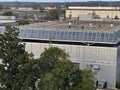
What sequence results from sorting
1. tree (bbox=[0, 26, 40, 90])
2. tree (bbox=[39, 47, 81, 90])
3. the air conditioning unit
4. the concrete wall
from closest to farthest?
tree (bbox=[39, 47, 81, 90]), tree (bbox=[0, 26, 40, 90]), the air conditioning unit, the concrete wall

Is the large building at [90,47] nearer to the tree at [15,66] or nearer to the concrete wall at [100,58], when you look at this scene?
the concrete wall at [100,58]

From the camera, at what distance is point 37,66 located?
21953 millimetres

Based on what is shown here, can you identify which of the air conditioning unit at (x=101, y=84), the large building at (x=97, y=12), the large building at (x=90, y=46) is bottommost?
the air conditioning unit at (x=101, y=84)

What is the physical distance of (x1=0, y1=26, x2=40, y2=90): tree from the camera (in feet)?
70.3

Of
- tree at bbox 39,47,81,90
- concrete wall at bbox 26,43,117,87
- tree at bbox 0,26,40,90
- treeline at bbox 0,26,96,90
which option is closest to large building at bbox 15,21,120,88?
concrete wall at bbox 26,43,117,87

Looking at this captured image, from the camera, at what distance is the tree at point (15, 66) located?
70.3 ft

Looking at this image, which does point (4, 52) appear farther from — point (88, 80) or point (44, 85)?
point (88, 80)

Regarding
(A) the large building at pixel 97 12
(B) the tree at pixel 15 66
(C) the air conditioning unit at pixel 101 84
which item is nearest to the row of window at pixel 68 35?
(C) the air conditioning unit at pixel 101 84

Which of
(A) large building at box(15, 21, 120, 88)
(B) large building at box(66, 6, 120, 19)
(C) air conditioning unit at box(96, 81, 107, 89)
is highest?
(A) large building at box(15, 21, 120, 88)

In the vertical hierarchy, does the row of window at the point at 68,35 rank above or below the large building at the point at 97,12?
above

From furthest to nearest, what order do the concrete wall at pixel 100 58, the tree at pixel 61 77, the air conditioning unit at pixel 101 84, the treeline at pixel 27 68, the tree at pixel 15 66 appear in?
the concrete wall at pixel 100 58 < the air conditioning unit at pixel 101 84 < the tree at pixel 15 66 < the treeline at pixel 27 68 < the tree at pixel 61 77

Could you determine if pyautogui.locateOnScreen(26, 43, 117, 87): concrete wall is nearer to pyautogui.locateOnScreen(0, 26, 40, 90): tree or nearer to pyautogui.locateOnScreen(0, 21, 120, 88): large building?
pyautogui.locateOnScreen(0, 21, 120, 88): large building

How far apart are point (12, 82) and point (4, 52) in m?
1.99

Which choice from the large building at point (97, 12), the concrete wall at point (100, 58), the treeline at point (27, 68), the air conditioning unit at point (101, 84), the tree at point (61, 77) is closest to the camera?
the tree at point (61, 77)
